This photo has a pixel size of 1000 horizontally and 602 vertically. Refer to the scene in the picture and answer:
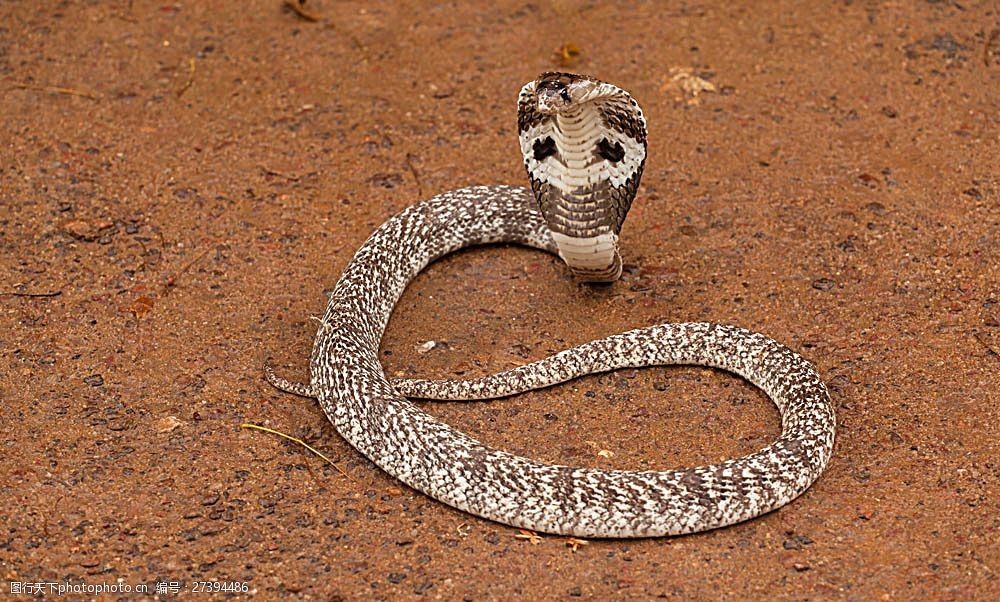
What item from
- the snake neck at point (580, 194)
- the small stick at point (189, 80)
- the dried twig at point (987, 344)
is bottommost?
the small stick at point (189, 80)

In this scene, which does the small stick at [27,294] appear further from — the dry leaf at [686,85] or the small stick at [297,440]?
the dry leaf at [686,85]

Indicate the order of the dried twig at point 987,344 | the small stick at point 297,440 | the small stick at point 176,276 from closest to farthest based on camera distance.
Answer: the small stick at point 297,440, the dried twig at point 987,344, the small stick at point 176,276

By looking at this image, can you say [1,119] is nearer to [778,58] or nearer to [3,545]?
[3,545]

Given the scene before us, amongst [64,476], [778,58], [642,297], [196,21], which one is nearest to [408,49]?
[196,21]

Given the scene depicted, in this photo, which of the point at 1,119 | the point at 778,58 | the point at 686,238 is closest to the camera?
the point at 686,238

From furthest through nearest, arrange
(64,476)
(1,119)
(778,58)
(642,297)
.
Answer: (778,58)
(1,119)
(642,297)
(64,476)

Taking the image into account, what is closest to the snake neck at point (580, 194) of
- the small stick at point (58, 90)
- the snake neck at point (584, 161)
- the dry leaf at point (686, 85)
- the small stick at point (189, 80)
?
the snake neck at point (584, 161)

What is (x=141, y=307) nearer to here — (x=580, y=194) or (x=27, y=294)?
(x=27, y=294)
